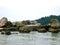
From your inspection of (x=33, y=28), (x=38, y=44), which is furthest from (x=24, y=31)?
(x=38, y=44)

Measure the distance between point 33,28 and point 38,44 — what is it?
141ft

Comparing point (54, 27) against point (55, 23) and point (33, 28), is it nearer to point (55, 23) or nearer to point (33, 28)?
point (55, 23)

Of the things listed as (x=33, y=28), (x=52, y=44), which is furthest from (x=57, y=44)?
(x=33, y=28)

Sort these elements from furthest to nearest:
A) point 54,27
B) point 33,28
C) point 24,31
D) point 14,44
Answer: point 33,28 → point 54,27 → point 24,31 → point 14,44

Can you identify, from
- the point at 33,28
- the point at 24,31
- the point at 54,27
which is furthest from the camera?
the point at 33,28

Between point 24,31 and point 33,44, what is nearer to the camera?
point 33,44

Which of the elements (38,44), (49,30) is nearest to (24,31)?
(49,30)

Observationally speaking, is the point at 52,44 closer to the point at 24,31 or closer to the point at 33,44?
the point at 33,44

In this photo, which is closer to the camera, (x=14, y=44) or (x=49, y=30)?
(x=14, y=44)

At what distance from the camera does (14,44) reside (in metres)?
32.4

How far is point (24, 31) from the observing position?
5884 centimetres

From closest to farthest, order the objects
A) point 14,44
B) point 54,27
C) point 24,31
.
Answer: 1. point 14,44
2. point 24,31
3. point 54,27

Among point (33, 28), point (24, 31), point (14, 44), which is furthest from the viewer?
point (33, 28)

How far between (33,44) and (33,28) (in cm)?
4316
